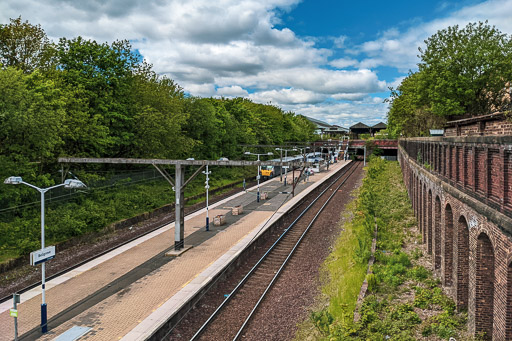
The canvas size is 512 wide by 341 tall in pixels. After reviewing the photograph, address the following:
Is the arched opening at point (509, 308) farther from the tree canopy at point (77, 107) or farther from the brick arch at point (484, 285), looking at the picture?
the tree canopy at point (77, 107)

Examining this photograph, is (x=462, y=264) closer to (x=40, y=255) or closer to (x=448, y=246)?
(x=448, y=246)

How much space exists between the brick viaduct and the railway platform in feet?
31.7

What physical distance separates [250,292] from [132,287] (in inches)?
202

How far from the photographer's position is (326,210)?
3375cm

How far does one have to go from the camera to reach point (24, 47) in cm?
2933

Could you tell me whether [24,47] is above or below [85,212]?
above

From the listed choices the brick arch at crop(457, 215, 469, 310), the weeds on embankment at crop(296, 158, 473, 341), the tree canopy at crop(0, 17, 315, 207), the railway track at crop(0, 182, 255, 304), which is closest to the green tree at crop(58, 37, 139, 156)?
the tree canopy at crop(0, 17, 315, 207)

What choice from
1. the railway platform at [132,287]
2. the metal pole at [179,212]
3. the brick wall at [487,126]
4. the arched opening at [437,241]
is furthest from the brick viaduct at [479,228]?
the metal pole at [179,212]

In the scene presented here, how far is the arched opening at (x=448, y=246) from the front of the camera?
47.1 ft

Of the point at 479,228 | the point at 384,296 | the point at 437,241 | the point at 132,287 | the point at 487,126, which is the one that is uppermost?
the point at 487,126

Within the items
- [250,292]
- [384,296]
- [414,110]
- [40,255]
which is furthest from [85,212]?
[414,110]

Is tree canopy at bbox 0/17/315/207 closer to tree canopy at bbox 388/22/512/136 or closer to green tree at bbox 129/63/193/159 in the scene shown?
green tree at bbox 129/63/193/159

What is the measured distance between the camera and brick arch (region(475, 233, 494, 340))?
10469 mm

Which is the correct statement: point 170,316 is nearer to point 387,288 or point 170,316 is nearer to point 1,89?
point 387,288
